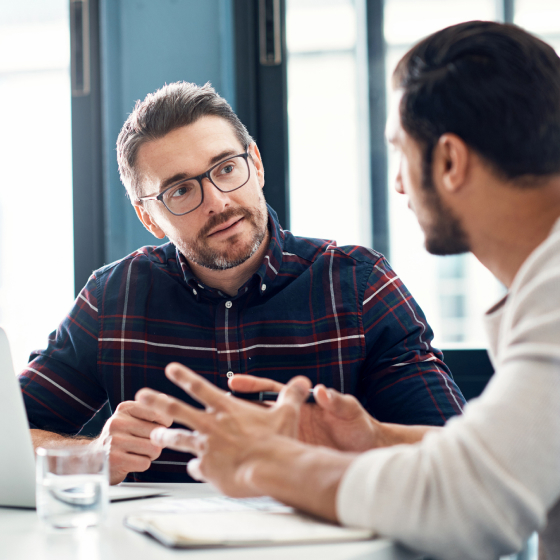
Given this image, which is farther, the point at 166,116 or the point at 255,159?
the point at 255,159

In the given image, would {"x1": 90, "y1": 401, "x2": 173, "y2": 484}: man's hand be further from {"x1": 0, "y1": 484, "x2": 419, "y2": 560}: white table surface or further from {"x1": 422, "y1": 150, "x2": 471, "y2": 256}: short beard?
{"x1": 422, "y1": 150, "x2": 471, "y2": 256}: short beard

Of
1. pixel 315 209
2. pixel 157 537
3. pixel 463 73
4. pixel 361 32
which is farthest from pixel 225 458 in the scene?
pixel 361 32

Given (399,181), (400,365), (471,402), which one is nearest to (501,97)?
(399,181)

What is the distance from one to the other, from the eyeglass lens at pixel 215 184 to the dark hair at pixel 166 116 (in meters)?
0.11

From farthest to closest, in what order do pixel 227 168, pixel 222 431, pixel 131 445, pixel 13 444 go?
1. pixel 227 168
2. pixel 131 445
3. pixel 13 444
4. pixel 222 431

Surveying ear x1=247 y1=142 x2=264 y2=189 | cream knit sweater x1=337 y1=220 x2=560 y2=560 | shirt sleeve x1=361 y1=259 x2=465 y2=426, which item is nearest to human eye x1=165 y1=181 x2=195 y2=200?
ear x1=247 y1=142 x2=264 y2=189

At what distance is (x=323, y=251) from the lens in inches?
59.2

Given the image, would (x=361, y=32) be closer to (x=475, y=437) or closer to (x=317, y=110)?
(x=317, y=110)

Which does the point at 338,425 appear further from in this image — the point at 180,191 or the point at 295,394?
the point at 180,191

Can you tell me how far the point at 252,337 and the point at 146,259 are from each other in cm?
39

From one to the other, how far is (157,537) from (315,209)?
160cm

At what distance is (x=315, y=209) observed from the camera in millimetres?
2117

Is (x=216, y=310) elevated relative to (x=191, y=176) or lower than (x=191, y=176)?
lower

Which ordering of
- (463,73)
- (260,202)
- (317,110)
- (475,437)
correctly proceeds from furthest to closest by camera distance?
1. (317,110)
2. (260,202)
3. (463,73)
4. (475,437)
